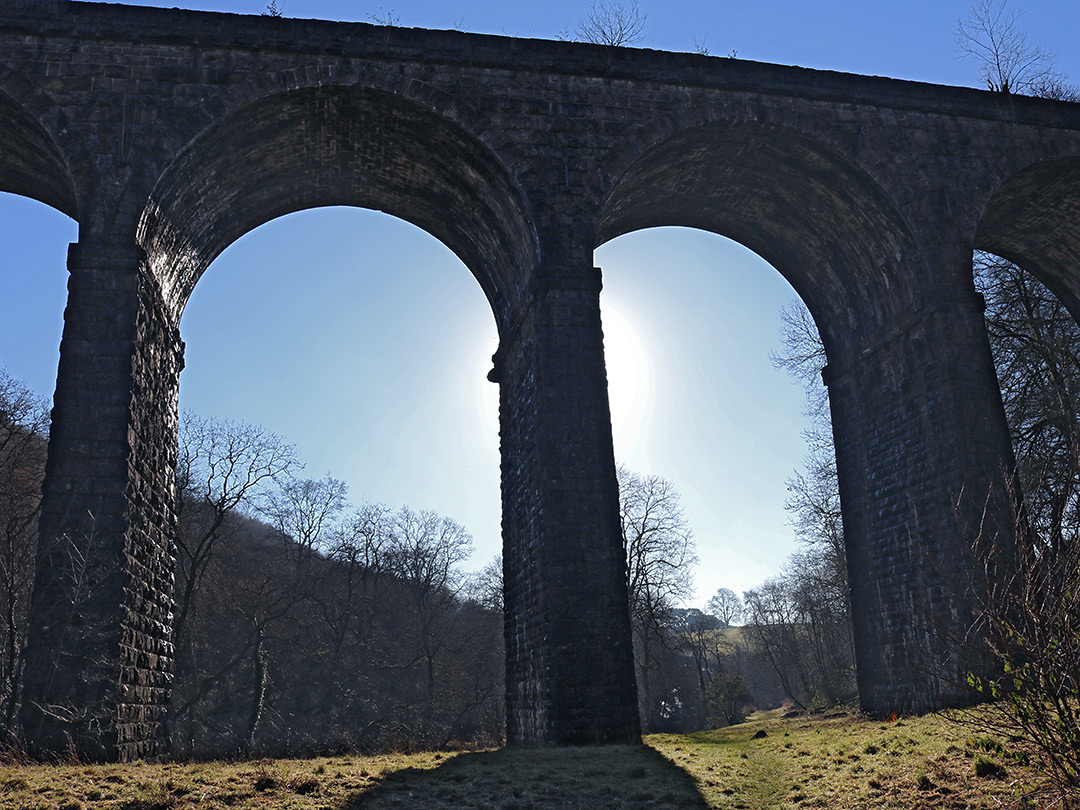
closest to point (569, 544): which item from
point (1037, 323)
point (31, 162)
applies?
point (31, 162)

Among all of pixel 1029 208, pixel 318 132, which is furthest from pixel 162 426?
pixel 1029 208

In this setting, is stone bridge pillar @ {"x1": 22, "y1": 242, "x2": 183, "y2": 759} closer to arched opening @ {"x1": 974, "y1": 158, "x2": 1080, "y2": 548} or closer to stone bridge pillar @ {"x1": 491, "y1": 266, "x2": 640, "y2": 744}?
stone bridge pillar @ {"x1": 491, "y1": 266, "x2": 640, "y2": 744}

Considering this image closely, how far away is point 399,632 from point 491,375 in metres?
37.5

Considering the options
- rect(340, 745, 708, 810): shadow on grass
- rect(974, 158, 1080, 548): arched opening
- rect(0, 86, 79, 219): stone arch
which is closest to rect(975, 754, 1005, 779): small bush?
rect(340, 745, 708, 810): shadow on grass

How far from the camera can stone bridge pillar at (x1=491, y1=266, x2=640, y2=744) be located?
1146 centimetres

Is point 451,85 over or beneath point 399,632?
over

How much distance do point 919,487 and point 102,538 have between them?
40.6 feet

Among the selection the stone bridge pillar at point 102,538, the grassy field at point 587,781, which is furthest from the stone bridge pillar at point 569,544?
the stone bridge pillar at point 102,538

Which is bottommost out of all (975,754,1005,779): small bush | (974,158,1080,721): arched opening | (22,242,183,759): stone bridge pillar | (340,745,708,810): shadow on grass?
(340,745,708,810): shadow on grass

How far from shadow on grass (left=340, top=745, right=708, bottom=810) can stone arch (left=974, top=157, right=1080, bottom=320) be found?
11.6 metres

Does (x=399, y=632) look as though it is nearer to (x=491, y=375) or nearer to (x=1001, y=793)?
(x=491, y=375)

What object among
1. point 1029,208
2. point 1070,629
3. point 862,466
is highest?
point 1029,208

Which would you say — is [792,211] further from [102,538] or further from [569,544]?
[102,538]

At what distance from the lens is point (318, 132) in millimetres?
14039
